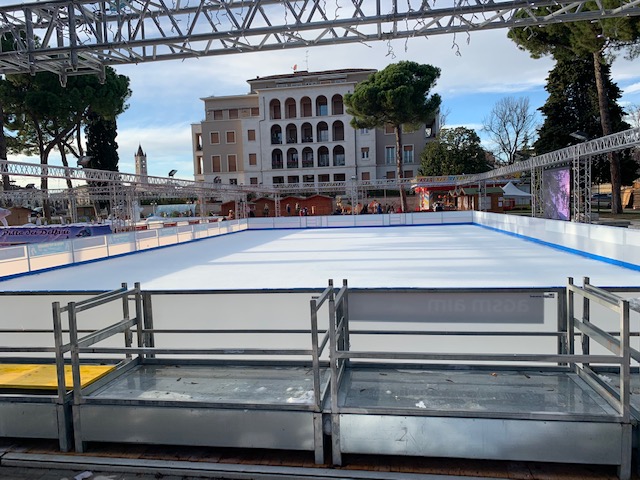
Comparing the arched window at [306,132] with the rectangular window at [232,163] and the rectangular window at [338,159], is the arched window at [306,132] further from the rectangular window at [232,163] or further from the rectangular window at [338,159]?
the rectangular window at [232,163]

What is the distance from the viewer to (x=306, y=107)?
2259 inches

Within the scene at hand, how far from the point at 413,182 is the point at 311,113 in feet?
87.0

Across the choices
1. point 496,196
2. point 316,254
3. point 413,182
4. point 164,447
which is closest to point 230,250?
point 316,254

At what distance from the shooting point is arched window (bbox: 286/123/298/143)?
57.5m

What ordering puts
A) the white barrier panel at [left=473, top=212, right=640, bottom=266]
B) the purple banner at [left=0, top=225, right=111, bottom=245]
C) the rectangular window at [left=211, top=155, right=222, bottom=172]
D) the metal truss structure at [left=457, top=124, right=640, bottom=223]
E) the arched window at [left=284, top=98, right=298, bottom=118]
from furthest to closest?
the rectangular window at [left=211, top=155, right=222, bottom=172]
the arched window at [left=284, top=98, right=298, bottom=118]
the purple banner at [left=0, top=225, right=111, bottom=245]
the metal truss structure at [left=457, top=124, right=640, bottom=223]
the white barrier panel at [left=473, top=212, right=640, bottom=266]

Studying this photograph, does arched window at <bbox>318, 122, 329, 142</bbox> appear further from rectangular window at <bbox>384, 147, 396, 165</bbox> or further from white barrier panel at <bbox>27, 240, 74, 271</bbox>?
white barrier panel at <bbox>27, 240, 74, 271</bbox>

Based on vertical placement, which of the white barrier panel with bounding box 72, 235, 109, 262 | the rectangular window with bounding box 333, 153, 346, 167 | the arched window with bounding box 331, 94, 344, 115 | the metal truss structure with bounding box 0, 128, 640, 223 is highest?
the arched window with bounding box 331, 94, 344, 115

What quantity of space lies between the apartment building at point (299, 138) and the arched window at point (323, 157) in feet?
0.34

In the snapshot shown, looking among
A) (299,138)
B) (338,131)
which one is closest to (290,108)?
(299,138)

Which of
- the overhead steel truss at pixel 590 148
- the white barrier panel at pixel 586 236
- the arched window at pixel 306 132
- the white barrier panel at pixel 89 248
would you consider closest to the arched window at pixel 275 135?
the arched window at pixel 306 132

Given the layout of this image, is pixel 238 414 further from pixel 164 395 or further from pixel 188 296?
pixel 188 296

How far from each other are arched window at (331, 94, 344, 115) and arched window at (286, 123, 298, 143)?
4889 millimetres

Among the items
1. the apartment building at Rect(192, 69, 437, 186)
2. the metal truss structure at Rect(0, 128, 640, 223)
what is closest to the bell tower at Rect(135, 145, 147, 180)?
the apartment building at Rect(192, 69, 437, 186)

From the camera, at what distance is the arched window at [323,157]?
56809mm
